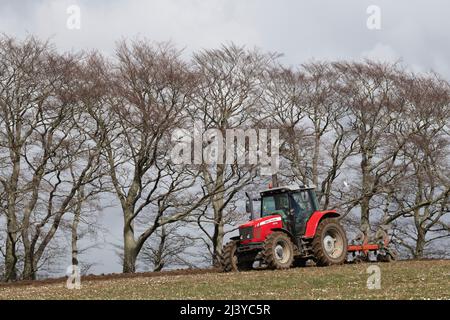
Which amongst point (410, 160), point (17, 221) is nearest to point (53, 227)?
point (17, 221)

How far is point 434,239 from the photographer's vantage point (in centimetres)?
4069

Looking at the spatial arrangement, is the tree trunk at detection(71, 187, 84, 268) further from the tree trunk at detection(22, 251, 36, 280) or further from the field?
the field

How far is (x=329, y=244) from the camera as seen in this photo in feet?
74.3

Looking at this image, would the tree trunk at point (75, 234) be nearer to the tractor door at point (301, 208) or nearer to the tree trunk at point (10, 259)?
the tree trunk at point (10, 259)

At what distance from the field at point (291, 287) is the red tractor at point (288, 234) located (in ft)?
6.14

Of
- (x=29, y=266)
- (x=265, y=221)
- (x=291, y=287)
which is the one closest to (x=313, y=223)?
(x=265, y=221)

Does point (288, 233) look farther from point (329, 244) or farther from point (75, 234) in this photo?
point (75, 234)

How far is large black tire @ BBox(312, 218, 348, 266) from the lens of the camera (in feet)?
70.9

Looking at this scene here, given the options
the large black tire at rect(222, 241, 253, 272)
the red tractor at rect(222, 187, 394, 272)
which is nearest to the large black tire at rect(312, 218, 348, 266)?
the red tractor at rect(222, 187, 394, 272)

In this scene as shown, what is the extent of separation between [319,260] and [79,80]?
13.7m

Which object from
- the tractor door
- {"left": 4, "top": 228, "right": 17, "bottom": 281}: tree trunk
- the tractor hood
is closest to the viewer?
the tractor hood

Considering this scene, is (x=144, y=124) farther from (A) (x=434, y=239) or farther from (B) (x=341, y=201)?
(A) (x=434, y=239)

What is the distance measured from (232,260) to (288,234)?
6.80 feet
